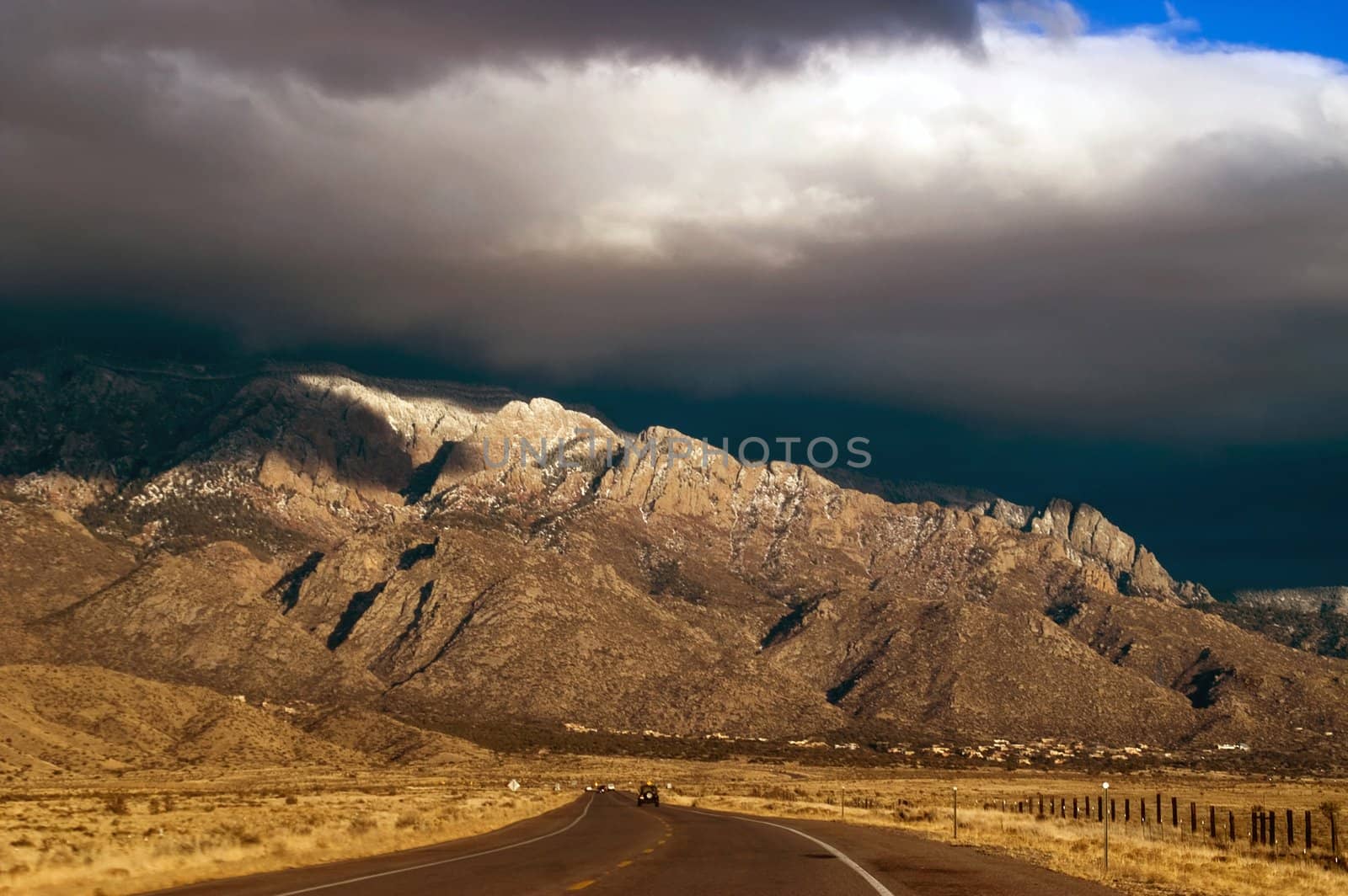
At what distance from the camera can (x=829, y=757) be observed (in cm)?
18688

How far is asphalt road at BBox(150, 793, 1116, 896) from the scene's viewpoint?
81.8ft

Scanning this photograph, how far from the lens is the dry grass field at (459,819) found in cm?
3041

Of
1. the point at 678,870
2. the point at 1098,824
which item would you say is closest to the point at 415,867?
the point at 678,870

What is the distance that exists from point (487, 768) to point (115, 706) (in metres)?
42.6

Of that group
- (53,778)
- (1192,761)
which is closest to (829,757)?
(1192,761)

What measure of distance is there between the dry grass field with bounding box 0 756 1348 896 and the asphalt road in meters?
2.00

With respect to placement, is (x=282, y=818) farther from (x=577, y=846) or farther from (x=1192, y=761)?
(x=1192, y=761)

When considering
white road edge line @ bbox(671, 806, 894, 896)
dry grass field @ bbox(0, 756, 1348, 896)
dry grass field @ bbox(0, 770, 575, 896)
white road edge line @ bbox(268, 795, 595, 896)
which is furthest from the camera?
dry grass field @ bbox(0, 756, 1348, 896)

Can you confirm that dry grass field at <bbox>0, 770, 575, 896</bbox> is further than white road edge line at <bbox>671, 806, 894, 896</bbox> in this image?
Yes

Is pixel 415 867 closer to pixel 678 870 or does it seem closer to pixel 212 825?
pixel 678 870

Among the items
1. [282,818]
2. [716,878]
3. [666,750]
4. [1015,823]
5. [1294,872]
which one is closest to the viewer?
[716,878]

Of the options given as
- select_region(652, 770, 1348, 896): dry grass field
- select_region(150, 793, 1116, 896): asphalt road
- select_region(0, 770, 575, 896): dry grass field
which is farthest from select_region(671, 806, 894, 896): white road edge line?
select_region(0, 770, 575, 896): dry grass field

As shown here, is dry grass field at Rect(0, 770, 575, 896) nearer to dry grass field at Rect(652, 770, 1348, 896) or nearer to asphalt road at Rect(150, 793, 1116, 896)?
asphalt road at Rect(150, 793, 1116, 896)

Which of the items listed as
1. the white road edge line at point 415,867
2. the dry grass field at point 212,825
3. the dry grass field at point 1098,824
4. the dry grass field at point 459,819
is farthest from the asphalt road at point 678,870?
the dry grass field at point 1098,824
